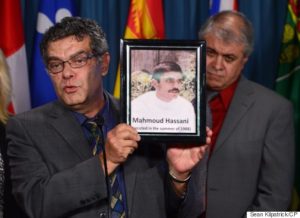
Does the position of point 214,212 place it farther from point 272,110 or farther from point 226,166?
point 272,110

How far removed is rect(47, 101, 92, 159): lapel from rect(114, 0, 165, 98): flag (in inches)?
55.1

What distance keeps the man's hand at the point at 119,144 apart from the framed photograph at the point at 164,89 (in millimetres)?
22

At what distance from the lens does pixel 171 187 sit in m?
1.84

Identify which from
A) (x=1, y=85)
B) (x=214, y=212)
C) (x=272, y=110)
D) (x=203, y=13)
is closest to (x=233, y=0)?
(x=203, y=13)

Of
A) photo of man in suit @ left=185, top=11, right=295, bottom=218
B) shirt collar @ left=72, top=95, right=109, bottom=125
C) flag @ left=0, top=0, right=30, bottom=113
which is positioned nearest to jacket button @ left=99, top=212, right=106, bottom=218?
shirt collar @ left=72, top=95, right=109, bottom=125

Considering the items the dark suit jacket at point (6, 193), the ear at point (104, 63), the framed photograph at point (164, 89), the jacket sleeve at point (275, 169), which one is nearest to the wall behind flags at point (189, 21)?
the jacket sleeve at point (275, 169)

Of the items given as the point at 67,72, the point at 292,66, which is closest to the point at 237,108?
the point at 292,66

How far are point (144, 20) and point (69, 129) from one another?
1586mm

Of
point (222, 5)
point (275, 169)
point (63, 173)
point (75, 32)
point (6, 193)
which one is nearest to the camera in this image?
point (63, 173)

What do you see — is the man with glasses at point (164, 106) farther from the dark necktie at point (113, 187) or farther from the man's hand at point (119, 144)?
the dark necktie at point (113, 187)

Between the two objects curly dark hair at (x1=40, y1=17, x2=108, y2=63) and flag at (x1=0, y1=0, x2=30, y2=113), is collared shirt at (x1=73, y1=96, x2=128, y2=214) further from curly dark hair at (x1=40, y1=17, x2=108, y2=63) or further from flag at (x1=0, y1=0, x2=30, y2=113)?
flag at (x1=0, y1=0, x2=30, y2=113)

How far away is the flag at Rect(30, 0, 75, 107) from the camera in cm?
326

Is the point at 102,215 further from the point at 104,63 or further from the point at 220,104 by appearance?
the point at 220,104

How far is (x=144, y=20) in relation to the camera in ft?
10.9
